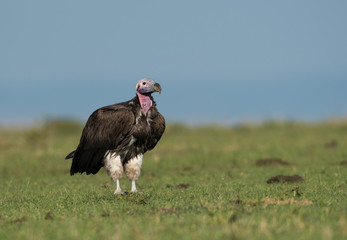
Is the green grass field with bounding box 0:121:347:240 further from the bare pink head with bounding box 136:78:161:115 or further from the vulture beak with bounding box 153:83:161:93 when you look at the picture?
the vulture beak with bounding box 153:83:161:93

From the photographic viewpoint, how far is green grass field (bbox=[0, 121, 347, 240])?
19.4ft

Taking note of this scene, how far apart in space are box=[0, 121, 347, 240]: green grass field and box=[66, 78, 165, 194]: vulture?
65cm

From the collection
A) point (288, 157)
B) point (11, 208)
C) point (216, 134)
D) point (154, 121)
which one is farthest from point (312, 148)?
point (11, 208)

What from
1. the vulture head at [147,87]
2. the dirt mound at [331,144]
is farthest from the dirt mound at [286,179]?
the dirt mound at [331,144]

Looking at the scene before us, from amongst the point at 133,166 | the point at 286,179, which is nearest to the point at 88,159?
the point at 133,166

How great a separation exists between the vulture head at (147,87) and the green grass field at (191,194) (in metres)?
1.94

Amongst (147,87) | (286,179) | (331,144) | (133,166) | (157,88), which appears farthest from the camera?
(331,144)

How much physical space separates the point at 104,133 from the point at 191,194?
1.95 meters

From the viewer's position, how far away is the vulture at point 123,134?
31.2ft

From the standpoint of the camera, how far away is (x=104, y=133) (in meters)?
9.57

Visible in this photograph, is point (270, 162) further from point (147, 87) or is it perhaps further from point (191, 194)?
point (147, 87)

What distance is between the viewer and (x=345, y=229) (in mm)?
→ 5527

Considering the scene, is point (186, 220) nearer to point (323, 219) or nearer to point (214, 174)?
point (323, 219)

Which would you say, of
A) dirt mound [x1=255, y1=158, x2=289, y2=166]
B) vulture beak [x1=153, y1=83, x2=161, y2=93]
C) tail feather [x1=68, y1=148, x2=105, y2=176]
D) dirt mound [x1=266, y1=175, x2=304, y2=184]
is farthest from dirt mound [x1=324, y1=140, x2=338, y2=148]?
tail feather [x1=68, y1=148, x2=105, y2=176]
